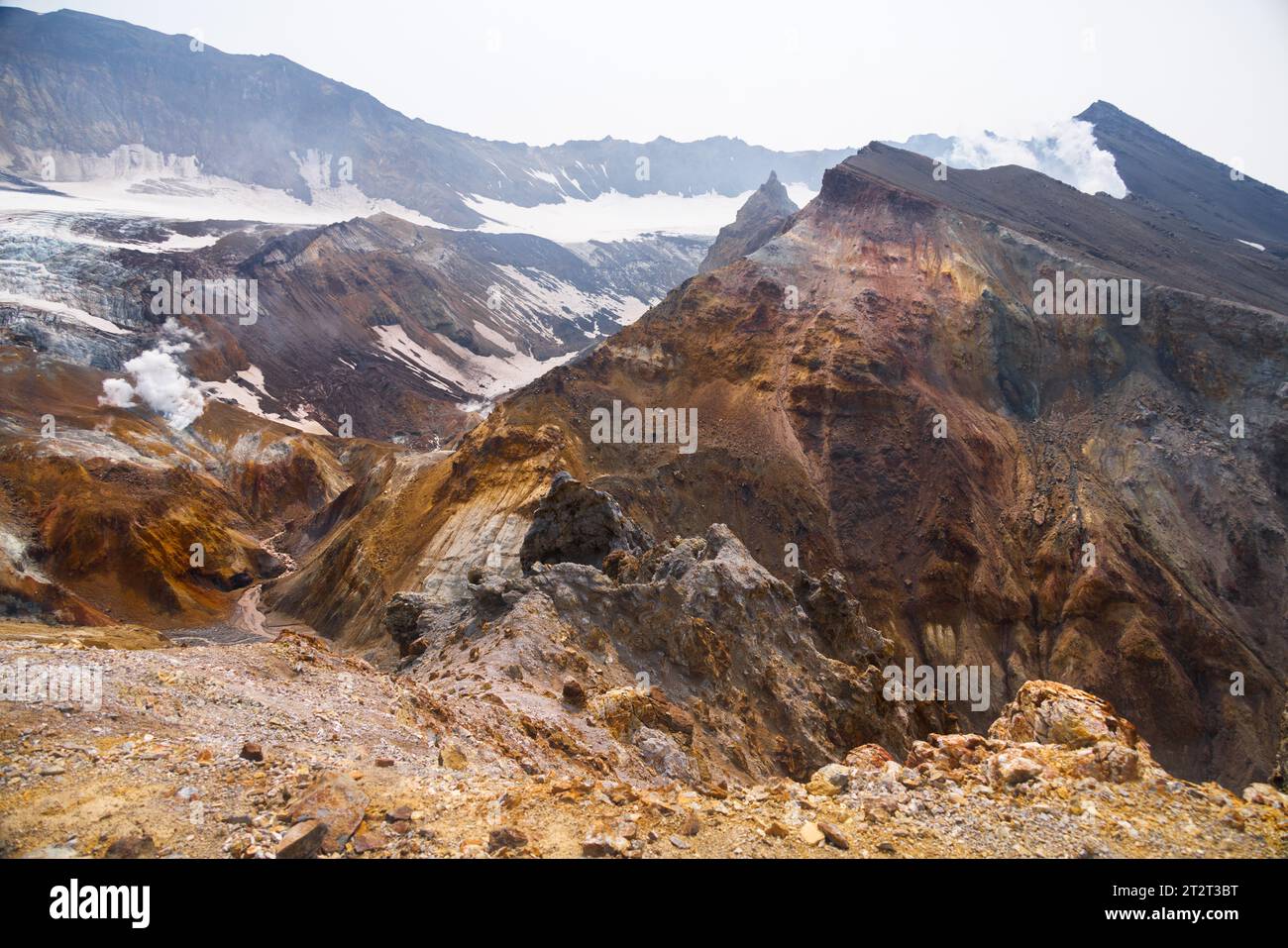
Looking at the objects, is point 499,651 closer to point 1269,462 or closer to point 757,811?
point 757,811

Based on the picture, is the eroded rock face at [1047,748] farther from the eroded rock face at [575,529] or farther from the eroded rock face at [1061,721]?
the eroded rock face at [575,529]

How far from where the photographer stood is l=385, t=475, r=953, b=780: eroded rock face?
→ 587 inches

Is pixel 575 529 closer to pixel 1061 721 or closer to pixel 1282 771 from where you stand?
pixel 1061 721

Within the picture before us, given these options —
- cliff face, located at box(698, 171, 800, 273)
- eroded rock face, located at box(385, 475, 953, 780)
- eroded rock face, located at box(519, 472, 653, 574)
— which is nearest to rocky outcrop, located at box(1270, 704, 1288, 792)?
eroded rock face, located at box(385, 475, 953, 780)

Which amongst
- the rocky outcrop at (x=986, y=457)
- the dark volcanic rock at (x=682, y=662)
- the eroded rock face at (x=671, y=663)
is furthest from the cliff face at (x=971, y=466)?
the dark volcanic rock at (x=682, y=662)

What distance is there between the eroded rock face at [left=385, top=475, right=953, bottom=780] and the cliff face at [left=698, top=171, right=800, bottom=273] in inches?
4899

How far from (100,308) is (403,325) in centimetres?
5396

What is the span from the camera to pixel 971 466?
1714 inches

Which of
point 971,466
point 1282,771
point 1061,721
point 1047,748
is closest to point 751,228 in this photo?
point 971,466

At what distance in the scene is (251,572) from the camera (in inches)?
2135

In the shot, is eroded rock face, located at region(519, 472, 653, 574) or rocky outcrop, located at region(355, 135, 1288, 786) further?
rocky outcrop, located at region(355, 135, 1288, 786)

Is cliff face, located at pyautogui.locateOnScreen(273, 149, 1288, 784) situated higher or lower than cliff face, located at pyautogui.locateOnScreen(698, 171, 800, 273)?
lower

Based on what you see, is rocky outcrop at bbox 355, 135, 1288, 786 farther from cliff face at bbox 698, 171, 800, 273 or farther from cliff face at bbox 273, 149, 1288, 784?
cliff face at bbox 698, 171, 800, 273
